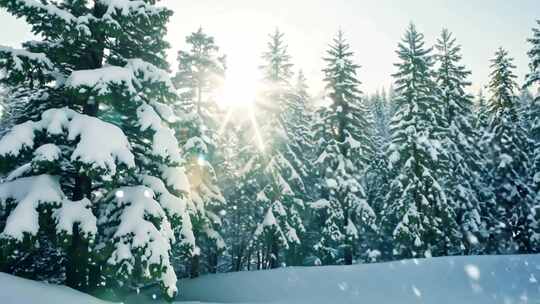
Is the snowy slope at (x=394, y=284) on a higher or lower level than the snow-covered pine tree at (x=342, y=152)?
lower

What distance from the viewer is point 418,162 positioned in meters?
28.4

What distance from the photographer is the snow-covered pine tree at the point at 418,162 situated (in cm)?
2761

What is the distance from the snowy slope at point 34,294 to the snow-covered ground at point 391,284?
6545 mm

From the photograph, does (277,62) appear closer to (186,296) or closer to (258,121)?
(258,121)

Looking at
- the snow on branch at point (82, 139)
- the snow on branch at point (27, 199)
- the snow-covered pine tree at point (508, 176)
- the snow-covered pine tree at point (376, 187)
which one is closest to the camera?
the snow on branch at point (27, 199)

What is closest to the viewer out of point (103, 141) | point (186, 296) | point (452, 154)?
point (103, 141)

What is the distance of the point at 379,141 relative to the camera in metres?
44.2

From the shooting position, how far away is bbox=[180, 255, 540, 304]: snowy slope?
1588cm

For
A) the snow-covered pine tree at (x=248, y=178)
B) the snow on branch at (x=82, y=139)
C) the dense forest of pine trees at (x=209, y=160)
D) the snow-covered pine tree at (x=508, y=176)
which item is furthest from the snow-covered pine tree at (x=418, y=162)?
the snow on branch at (x=82, y=139)

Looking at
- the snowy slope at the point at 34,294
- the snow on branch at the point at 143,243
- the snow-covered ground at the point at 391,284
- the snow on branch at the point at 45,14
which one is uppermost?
the snow on branch at the point at 45,14

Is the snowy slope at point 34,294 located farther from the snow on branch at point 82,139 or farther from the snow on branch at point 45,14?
the snow on branch at point 45,14

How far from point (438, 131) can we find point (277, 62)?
11931 millimetres

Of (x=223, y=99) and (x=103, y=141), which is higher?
(x=223, y=99)

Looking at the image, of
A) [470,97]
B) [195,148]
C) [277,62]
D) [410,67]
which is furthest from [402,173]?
[195,148]
